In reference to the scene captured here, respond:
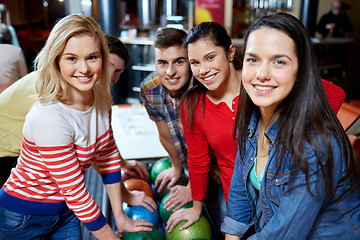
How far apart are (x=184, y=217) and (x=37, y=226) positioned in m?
0.84

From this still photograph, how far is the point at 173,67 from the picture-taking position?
1928 millimetres

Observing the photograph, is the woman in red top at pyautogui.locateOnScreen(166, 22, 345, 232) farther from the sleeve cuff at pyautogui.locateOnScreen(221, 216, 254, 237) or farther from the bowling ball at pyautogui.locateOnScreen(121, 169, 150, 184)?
the bowling ball at pyautogui.locateOnScreen(121, 169, 150, 184)

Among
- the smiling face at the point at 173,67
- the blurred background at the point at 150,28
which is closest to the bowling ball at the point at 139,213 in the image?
the smiling face at the point at 173,67

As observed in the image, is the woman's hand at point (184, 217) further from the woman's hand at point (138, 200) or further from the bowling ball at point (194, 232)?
the woman's hand at point (138, 200)

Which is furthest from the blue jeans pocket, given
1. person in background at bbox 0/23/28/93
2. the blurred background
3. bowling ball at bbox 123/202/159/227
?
the blurred background

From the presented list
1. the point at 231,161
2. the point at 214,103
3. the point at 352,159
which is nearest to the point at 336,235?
the point at 352,159

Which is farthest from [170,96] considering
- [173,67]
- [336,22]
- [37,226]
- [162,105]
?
[336,22]

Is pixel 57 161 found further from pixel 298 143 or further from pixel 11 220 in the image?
pixel 298 143

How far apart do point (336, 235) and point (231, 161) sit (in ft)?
2.34

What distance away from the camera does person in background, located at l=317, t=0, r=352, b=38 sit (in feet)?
23.5

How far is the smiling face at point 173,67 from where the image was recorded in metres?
1.92

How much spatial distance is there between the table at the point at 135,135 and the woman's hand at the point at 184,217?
83 cm

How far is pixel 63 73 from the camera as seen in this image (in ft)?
4.42

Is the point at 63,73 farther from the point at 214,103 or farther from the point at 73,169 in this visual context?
the point at 214,103
